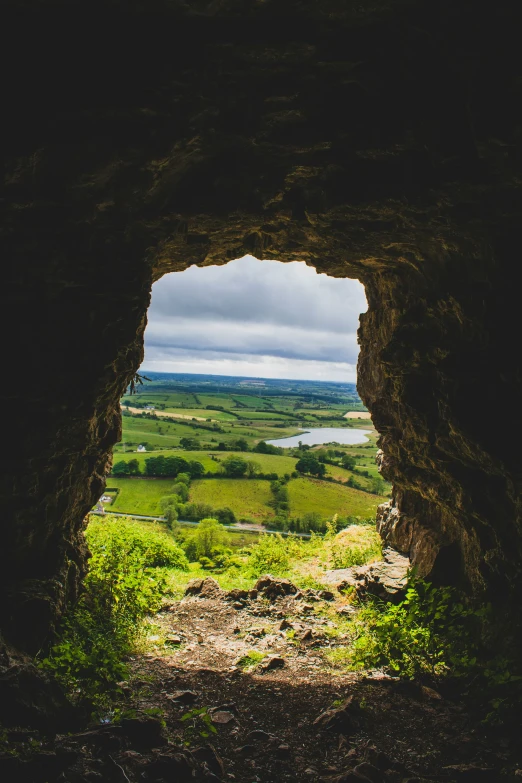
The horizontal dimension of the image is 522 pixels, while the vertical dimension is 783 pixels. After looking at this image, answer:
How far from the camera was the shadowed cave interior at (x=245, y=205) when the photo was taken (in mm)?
5668

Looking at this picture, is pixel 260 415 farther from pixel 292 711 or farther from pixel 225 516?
pixel 292 711

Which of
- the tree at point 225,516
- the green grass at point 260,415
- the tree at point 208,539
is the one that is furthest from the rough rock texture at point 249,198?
the green grass at point 260,415

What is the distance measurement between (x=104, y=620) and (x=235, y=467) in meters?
51.3

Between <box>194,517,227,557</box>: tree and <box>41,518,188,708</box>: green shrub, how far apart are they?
8618mm

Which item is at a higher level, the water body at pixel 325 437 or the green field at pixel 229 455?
the water body at pixel 325 437

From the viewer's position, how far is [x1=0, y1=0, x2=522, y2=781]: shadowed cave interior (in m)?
5.67

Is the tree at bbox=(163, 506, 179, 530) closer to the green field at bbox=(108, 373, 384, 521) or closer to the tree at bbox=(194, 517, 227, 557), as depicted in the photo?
the green field at bbox=(108, 373, 384, 521)

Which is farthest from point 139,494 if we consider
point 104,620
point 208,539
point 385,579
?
point 385,579

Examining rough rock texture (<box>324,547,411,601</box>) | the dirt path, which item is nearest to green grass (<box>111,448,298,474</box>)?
rough rock texture (<box>324,547,411,601</box>)

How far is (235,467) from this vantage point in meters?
61.0

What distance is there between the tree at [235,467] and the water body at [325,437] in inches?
1222

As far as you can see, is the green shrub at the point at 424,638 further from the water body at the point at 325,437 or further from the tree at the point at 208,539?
the water body at the point at 325,437

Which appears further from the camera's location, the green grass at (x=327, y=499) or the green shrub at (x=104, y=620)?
the green grass at (x=327, y=499)

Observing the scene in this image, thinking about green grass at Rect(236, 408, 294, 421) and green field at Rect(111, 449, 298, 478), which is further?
green grass at Rect(236, 408, 294, 421)
